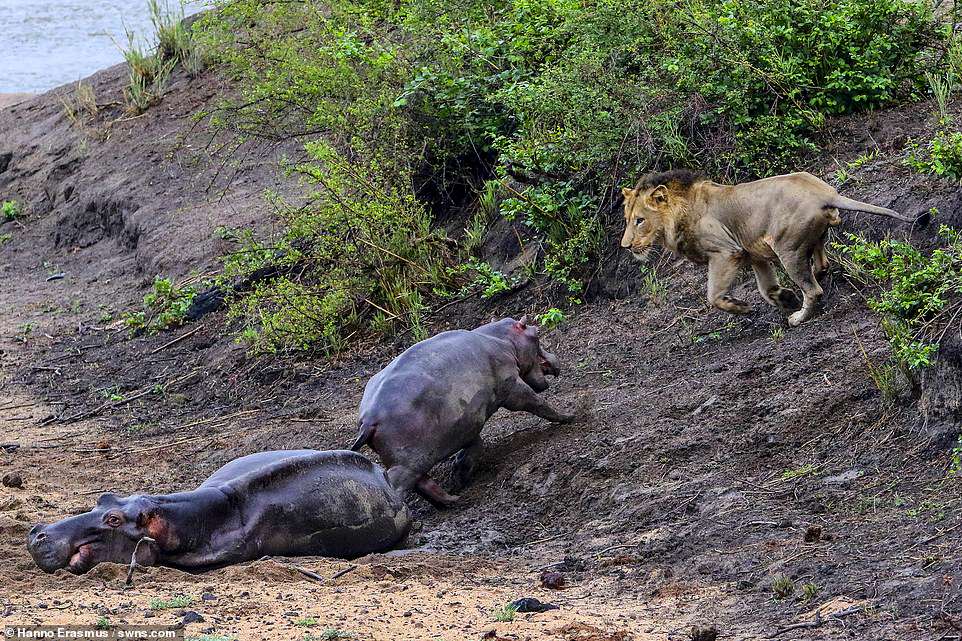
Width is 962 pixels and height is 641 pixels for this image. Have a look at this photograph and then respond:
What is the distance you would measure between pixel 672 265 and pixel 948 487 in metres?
4.21


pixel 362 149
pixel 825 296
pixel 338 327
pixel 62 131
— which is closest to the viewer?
pixel 825 296

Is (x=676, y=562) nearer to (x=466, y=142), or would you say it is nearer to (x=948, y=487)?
(x=948, y=487)

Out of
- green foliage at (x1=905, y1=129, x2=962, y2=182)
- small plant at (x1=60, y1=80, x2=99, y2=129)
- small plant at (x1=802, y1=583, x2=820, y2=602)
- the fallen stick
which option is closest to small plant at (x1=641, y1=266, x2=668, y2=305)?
green foliage at (x1=905, y1=129, x2=962, y2=182)

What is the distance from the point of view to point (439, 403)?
723 cm

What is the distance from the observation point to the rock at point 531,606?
16.9 feet

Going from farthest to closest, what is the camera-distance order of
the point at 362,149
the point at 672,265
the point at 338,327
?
1. the point at 362,149
2. the point at 338,327
3. the point at 672,265

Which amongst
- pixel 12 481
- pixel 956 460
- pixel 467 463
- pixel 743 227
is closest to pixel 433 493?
pixel 467 463

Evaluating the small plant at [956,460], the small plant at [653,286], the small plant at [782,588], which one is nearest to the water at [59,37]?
the small plant at [653,286]

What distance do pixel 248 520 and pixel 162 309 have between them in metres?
7.01

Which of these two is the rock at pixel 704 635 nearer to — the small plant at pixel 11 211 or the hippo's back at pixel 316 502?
the hippo's back at pixel 316 502

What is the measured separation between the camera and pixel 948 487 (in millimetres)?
5555

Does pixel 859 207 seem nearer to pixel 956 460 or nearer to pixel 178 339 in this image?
pixel 956 460

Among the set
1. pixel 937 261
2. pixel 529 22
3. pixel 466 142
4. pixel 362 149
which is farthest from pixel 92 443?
pixel 937 261

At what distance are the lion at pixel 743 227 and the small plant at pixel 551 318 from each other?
155 cm
